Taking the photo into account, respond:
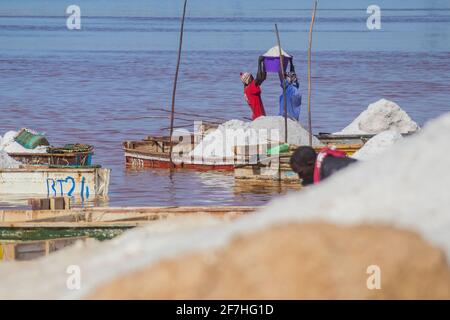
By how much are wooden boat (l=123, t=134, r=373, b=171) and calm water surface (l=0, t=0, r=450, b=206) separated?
202 mm

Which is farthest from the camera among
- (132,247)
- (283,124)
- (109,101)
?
(109,101)

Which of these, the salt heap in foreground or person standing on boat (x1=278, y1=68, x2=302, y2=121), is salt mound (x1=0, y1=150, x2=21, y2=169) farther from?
the salt heap in foreground

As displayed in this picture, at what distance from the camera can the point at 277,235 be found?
19.8 feet

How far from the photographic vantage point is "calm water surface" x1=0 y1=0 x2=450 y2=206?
83.9 ft

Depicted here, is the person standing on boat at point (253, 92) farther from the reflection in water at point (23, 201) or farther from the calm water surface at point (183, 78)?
the reflection in water at point (23, 201)

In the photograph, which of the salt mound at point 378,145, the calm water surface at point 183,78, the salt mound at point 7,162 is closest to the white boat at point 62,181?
the calm water surface at point 183,78

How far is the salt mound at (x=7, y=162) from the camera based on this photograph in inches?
790

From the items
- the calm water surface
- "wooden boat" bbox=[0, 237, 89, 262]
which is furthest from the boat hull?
"wooden boat" bbox=[0, 237, 89, 262]

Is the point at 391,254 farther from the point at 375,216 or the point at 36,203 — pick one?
the point at 36,203

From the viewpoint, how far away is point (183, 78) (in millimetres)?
53562

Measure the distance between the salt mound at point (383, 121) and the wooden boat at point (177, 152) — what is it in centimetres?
143

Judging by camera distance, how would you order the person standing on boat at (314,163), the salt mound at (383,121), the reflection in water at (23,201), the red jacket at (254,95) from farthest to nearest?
1. the salt mound at (383,121)
2. the red jacket at (254,95)
3. the reflection in water at (23,201)
4. the person standing on boat at (314,163)

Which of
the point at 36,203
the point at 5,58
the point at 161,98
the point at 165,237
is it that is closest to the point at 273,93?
the point at 161,98

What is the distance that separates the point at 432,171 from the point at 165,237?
1.50 metres
